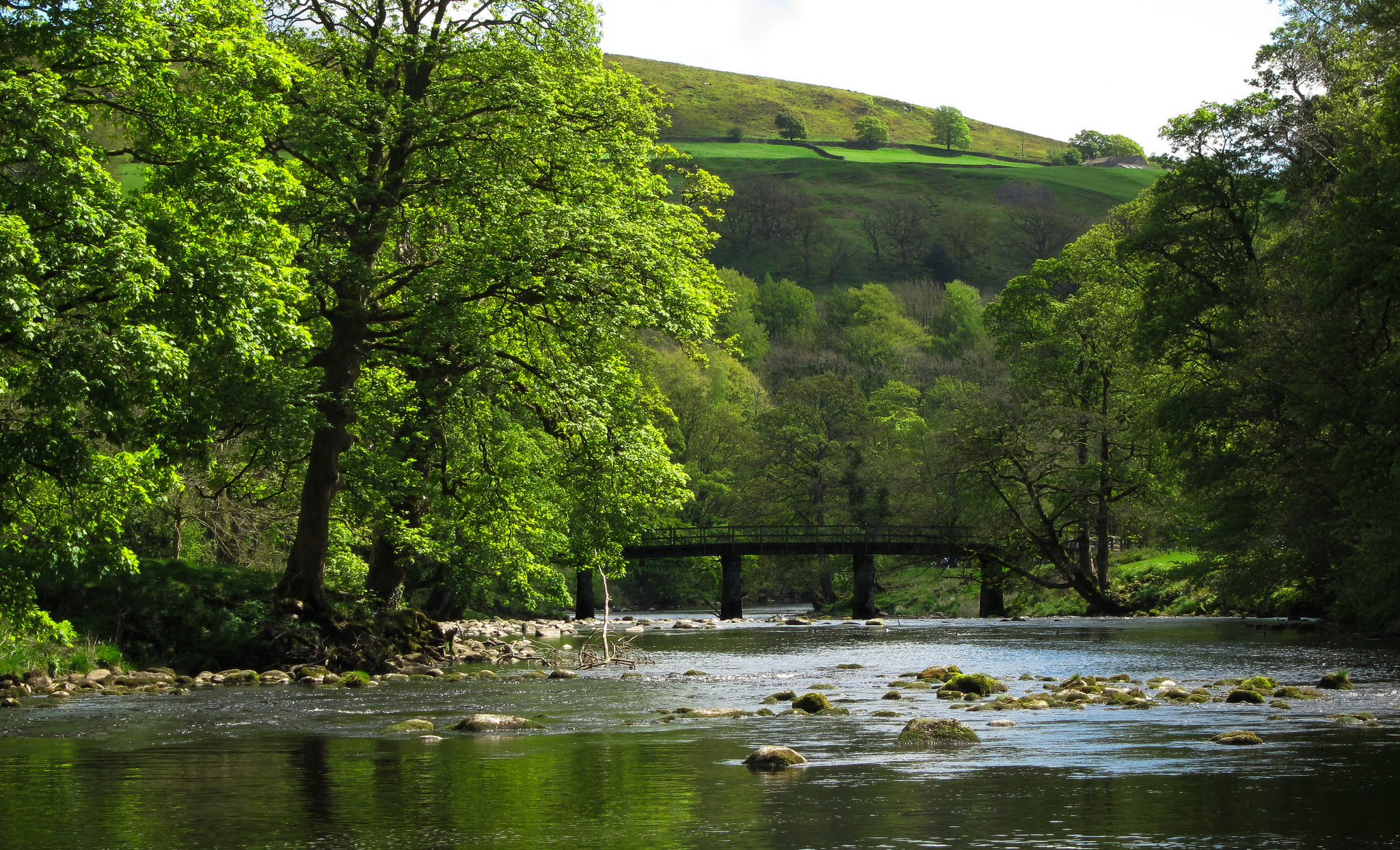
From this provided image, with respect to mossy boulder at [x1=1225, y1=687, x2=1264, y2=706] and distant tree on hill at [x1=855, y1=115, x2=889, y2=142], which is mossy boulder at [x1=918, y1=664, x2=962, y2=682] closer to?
mossy boulder at [x1=1225, y1=687, x2=1264, y2=706]

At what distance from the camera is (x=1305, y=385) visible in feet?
92.4

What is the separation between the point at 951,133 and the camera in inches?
7283

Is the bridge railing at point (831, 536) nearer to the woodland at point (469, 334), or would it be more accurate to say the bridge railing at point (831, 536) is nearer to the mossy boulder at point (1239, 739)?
the woodland at point (469, 334)

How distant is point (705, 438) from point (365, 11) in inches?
1969

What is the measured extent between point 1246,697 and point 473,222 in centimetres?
1517

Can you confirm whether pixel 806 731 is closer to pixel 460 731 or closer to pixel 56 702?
pixel 460 731

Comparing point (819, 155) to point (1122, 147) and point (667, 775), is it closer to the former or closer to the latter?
point (1122, 147)

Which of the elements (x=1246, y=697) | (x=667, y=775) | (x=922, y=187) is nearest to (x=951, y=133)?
→ (x=922, y=187)

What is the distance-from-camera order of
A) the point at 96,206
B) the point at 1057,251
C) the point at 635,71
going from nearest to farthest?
the point at 96,206, the point at 1057,251, the point at 635,71

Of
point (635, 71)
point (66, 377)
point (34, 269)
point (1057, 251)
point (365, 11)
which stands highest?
point (635, 71)

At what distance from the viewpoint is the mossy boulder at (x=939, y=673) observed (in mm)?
20359

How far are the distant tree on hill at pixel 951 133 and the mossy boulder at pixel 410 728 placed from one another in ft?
581

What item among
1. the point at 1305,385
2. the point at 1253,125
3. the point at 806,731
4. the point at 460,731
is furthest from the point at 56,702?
the point at 1253,125

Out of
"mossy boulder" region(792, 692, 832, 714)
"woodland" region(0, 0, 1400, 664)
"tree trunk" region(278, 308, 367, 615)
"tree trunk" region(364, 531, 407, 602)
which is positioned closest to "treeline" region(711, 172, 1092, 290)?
"woodland" region(0, 0, 1400, 664)
